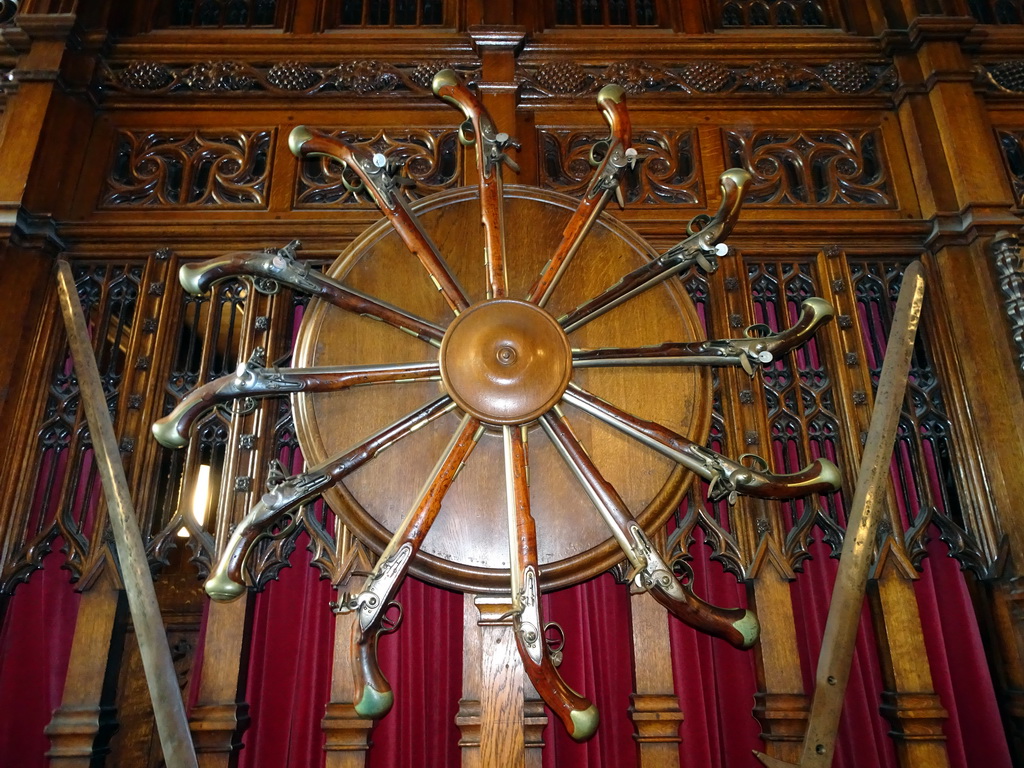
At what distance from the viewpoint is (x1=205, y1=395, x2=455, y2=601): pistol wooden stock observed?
1.87 m

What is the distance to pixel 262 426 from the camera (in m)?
2.36

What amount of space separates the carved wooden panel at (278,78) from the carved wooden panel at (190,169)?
0.18m

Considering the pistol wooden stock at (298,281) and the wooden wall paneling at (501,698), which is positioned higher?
the pistol wooden stock at (298,281)

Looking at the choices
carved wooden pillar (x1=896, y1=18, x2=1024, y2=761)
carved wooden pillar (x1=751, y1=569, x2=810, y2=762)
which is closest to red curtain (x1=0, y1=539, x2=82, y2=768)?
carved wooden pillar (x1=751, y1=569, x2=810, y2=762)

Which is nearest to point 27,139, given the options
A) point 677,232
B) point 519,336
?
point 519,336

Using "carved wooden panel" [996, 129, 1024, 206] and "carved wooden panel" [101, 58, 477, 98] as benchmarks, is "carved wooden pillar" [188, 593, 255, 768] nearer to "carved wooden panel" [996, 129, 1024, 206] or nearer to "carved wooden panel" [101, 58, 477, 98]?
"carved wooden panel" [101, 58, 477, 98]

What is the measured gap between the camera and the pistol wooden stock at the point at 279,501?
6.12 feet

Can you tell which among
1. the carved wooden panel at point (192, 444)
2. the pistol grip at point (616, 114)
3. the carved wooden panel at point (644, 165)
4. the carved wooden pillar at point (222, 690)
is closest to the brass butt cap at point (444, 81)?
the pistol grip at point (616, 114)

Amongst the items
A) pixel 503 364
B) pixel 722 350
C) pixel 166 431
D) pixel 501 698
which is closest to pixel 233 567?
pixel 166 431

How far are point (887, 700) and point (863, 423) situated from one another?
2.67 ft

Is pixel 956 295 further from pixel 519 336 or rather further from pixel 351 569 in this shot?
pixel 351 569

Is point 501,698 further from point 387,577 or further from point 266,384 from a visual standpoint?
point 266,384

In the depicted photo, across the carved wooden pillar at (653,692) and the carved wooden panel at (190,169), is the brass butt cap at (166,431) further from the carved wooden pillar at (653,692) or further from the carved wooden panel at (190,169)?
the carved wooden pillar at (653,692)

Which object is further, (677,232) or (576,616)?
(677,232)
